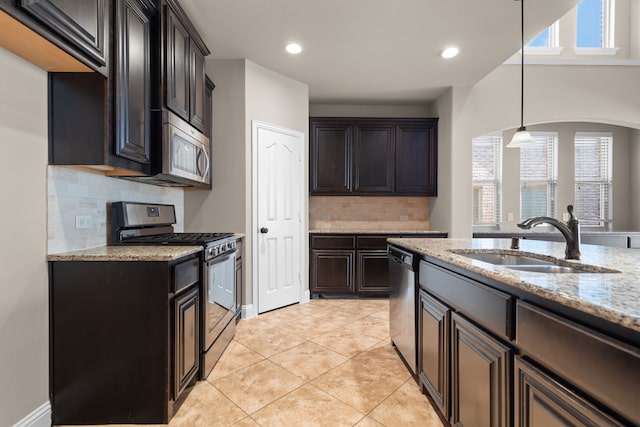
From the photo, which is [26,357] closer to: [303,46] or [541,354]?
[541,354]

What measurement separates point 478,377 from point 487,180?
169 inches

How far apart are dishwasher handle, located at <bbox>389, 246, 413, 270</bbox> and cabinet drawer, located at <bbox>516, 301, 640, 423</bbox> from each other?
1.06 metres

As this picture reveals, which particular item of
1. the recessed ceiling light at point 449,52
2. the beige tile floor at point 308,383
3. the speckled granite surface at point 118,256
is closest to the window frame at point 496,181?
the recessed ceiling light at point 449,52

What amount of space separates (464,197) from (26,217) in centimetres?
413

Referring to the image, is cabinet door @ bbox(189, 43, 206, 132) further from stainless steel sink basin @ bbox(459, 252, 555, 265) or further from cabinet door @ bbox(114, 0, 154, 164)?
stainless steel sink basin @ bbox(459, 252, 555, 265)

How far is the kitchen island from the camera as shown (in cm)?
71

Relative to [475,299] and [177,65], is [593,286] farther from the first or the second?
→ [177,65]

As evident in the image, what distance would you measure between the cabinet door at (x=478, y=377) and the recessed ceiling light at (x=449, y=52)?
2.75 m

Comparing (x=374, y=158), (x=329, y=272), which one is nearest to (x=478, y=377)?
(x=329, y=272)

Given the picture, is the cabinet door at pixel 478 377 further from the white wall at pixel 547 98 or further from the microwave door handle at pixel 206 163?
the white wall at pixel 547 98

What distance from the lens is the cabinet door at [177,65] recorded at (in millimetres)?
2209

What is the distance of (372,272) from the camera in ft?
13.6

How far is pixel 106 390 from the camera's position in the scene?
5.43 feet

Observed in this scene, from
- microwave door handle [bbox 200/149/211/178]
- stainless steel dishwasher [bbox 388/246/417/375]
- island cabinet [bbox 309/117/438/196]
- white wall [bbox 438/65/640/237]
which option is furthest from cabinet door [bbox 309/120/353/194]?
stainless steel dishwasher [bbox 388/246/417/375]
